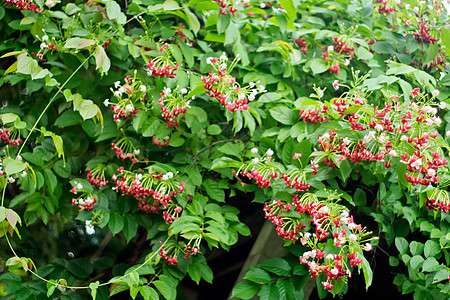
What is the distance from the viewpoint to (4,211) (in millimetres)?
1497

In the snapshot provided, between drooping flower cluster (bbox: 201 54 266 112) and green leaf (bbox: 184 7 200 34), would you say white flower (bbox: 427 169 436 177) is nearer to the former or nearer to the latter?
drooping flower cluster (bbox: 201 54 266 112)

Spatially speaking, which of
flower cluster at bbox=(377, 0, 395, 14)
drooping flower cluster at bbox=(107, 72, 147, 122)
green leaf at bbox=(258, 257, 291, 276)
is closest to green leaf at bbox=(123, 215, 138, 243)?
drooping flower cluster at bbox=(107, 72, 147, 122)

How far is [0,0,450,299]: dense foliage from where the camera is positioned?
1567 mm

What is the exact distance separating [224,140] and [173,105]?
33cm

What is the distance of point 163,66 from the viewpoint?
1.77 meters

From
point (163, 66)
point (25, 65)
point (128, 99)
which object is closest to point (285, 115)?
point (163, 66)

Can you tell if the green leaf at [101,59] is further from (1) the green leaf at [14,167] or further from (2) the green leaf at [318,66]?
(2) the green leaf at [318,66]

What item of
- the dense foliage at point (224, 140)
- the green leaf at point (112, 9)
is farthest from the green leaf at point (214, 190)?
the green leaf at point (112, 9)

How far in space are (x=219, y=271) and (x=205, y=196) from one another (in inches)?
33.1

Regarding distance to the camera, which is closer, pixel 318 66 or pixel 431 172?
pixel 431 172

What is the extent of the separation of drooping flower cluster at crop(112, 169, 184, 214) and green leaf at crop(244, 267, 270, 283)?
0.36 meters

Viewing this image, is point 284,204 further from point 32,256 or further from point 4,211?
point 32,256

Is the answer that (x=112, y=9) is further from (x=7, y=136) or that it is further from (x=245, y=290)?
(x=245, y=290)

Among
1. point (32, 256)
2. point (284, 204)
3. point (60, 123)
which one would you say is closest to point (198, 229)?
point (284, 204)
